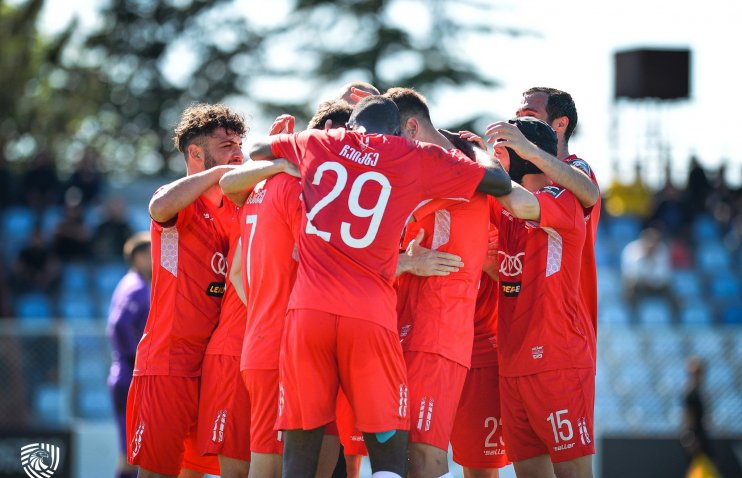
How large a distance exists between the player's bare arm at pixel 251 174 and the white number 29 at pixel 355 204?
0.37 metres

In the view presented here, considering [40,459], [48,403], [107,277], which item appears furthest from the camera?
[107,277]

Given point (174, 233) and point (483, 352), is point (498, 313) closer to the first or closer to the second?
point (483, 352)

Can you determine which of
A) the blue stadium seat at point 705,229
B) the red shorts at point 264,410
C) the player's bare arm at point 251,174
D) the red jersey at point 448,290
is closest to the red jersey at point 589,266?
the red jersey at point 448,290

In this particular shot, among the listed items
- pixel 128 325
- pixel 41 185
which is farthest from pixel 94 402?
pixel 41 185

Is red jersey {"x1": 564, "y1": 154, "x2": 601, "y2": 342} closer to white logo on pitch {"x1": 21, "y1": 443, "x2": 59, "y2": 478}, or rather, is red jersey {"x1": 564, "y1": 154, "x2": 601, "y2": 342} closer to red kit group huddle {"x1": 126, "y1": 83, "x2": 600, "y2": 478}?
red kit group huddle {"x1": 126, "y1": 83, "x2": 600, "y2": 478}

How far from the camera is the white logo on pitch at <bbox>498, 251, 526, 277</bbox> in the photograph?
7043 millimetres

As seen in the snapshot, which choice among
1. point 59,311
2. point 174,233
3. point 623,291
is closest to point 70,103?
point 59,311

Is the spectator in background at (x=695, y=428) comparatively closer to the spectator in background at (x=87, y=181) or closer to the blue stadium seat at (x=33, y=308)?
the blue stadium seat at (x=33, y=308)

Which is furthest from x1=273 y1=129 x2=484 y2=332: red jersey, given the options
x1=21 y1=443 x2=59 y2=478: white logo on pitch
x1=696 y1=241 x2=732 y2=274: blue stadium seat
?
x1=696 y1=241 x2=732 y2=274: blue stadium seat

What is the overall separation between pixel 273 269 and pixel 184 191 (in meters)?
0.89

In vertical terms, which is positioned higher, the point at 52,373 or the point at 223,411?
the point at 223,411

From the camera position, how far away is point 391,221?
20.0 ft

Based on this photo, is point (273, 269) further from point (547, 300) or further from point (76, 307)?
point (76, 307)

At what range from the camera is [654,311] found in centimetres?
1788
